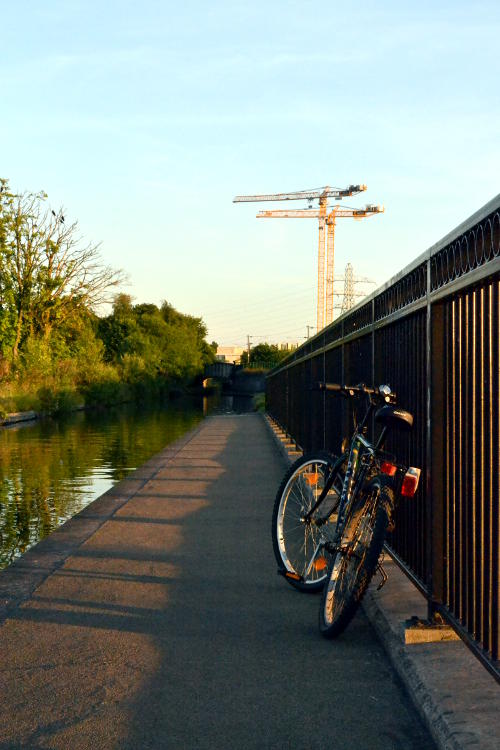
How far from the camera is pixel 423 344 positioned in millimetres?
4922

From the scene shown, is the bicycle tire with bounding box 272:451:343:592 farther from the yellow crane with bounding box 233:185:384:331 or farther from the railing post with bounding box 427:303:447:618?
→ the yellow crane with bounding box 233:185:384:331

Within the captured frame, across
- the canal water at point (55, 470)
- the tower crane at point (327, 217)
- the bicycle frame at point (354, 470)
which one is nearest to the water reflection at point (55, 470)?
the canal water at point (55, 470)

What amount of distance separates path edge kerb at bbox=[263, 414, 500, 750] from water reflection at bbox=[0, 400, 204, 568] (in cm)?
354

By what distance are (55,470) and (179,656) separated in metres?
10.5

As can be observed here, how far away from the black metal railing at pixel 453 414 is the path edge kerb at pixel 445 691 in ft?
0.47

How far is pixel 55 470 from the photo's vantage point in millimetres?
14742

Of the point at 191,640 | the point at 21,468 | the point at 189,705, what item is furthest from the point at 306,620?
the point at 21,468

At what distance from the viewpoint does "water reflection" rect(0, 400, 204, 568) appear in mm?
9164

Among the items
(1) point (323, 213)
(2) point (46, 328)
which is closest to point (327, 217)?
(1) point (323, 213)

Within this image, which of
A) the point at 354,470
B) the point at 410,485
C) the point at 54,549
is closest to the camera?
the point at 410,485

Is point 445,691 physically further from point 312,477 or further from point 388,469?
point 312,477

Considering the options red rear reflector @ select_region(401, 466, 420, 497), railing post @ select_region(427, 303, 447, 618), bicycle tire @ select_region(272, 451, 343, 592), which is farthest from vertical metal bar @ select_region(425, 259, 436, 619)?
bicycle tire @ select_region(272, 451, 343, 592)

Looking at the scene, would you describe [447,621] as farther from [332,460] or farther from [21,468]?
[21,468]

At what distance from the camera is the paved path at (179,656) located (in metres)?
3.61
